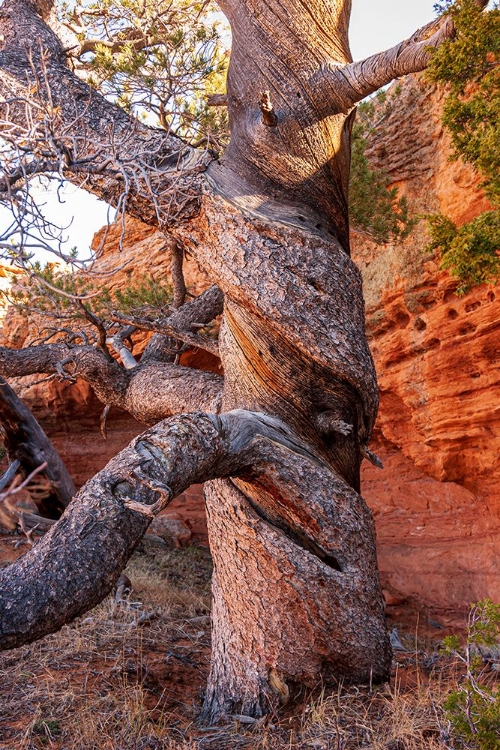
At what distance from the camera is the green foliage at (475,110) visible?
3885mm

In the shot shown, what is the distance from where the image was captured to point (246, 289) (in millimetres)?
3959

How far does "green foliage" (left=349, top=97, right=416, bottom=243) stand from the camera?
21.9 feet

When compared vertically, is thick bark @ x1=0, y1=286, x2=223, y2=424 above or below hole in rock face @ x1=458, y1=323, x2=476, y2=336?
above

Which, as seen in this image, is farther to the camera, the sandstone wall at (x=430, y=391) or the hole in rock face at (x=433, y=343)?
the hole in rock face at (x=433, y=343)

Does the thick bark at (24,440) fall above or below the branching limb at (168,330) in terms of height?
below

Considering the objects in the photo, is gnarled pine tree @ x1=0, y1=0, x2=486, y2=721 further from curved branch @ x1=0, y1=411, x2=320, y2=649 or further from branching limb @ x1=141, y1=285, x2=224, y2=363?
branching limb @ x1=141, y1=285, x2=224, y2=363

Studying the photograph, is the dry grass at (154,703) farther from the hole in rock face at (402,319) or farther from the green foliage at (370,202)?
the green foliage at (370,202)

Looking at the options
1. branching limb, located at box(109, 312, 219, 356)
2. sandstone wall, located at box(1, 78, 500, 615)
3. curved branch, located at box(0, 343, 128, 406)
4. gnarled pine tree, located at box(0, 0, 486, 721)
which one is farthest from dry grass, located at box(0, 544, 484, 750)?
sandstone wall, located at box(1, 78, 500, 615)

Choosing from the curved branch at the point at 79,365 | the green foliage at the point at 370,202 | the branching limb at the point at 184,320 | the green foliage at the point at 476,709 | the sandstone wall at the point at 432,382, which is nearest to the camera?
Answer: the green foliage at the point at 476,709

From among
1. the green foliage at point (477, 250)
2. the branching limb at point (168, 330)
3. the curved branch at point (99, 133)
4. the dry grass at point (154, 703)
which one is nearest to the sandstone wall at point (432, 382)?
the green foliage at point (477, 250)

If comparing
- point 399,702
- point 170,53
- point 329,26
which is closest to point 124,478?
point 399,702

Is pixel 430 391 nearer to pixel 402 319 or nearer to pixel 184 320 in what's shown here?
pixel 402 319

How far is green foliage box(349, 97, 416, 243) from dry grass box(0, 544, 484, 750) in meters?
4.26

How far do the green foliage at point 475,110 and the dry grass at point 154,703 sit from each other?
256 cm
